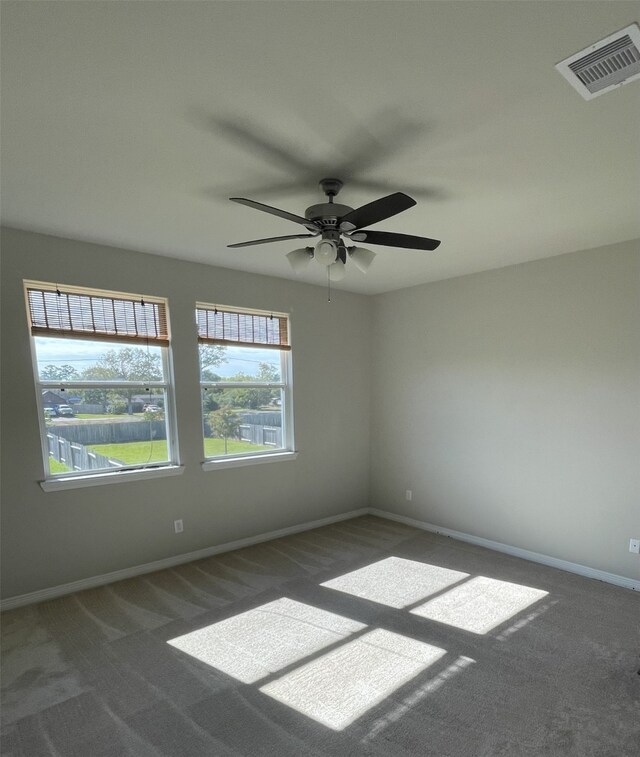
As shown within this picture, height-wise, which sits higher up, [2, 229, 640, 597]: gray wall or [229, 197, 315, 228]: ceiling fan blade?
[229, 197, 315, 228]: ceiling fan blade

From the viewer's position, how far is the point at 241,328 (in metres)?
3.88

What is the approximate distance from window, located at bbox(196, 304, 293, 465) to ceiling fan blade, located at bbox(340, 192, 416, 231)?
6.63ft

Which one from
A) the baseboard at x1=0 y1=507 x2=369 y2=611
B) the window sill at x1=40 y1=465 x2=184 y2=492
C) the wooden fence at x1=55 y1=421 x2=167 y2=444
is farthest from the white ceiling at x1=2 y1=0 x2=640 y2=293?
the baseboard at x1=0 y1=507 x2=369 y2=611

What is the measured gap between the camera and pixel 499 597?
2920 millimetres

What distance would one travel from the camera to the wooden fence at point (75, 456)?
9.76ft

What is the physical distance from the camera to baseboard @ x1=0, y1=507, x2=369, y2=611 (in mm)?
2844

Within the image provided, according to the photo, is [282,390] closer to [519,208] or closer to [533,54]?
[519,208]

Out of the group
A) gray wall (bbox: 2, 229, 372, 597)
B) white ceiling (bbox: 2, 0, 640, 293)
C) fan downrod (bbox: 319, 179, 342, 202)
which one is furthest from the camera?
gray wall (bbox: 2, 229, 372, 597)

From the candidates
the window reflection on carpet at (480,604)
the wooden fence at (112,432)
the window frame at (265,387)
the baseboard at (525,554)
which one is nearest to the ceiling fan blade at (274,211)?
the window frame at (265,387)

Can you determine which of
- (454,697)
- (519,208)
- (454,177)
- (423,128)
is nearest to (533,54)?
(423,128)

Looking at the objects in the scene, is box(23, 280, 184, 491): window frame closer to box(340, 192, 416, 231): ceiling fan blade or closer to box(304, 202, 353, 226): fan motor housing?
box(304, 202, 353, 226): fan motor housing

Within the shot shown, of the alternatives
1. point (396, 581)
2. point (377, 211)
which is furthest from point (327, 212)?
point (396, 581)

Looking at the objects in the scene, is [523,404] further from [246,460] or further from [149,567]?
[149,567]

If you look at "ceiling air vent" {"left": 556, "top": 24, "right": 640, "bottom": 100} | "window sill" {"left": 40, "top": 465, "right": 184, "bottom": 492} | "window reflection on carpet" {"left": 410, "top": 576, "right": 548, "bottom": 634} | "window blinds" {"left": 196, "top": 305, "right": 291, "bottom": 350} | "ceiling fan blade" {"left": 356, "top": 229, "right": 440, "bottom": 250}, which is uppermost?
"ceiling air vent" {"left": 556, "top": 24, "right": 640, "bottom": 100}
